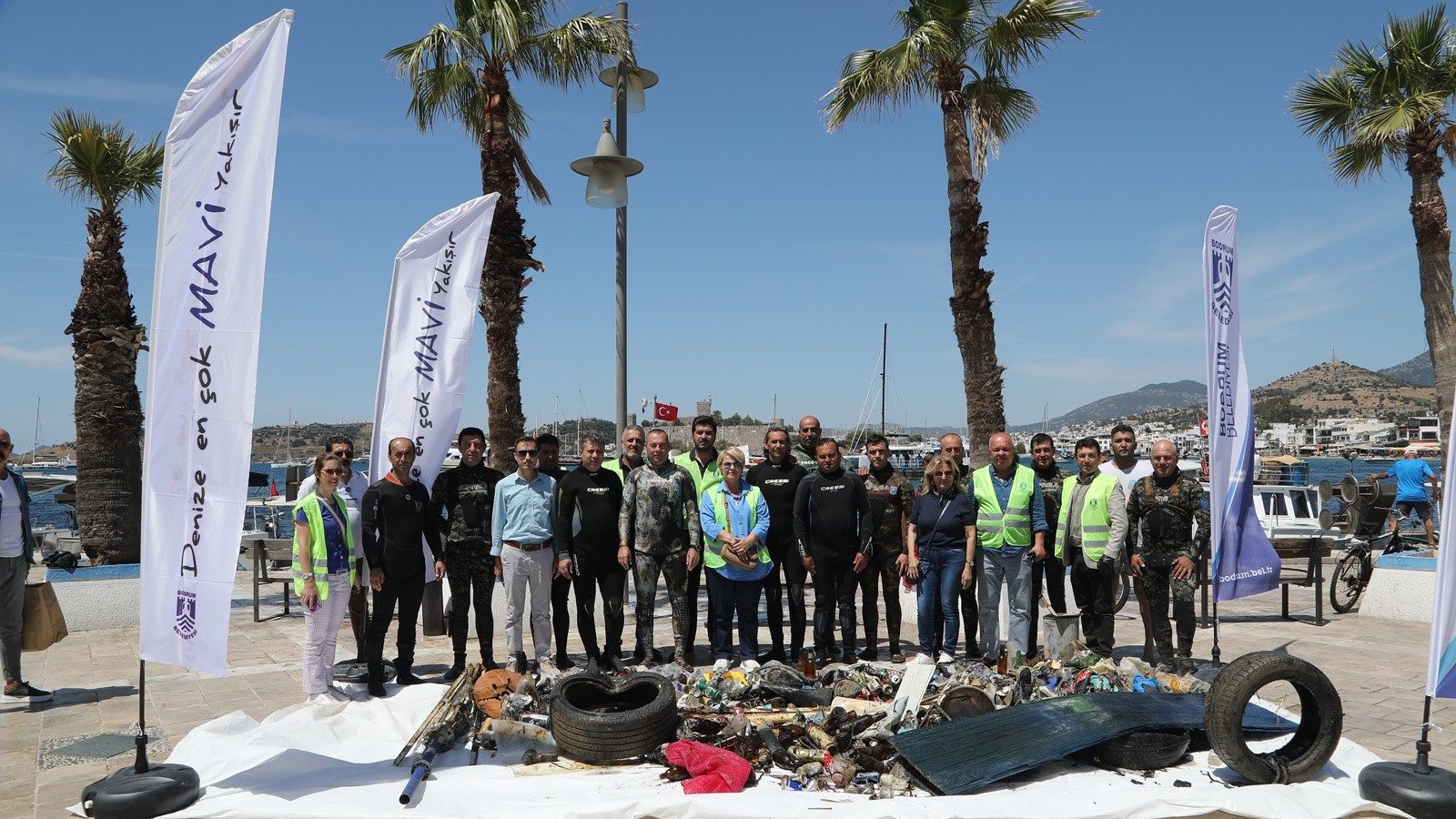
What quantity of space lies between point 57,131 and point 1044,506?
43.2 feet

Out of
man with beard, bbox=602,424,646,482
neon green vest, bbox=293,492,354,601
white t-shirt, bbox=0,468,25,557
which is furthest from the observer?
man with beard, bbox=602,424,646,482

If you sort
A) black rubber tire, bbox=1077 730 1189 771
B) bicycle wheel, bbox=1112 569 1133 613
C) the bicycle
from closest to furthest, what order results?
black rubber tire, bbox=1077 730 1189 771 → bicycle wheel, bbox=1112 569 1133 613 → the bicycle

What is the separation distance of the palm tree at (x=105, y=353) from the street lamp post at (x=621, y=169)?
7077 millimetres

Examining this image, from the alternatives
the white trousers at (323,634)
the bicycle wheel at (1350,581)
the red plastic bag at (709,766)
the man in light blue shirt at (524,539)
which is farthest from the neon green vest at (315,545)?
the bicycle wheel at (1350,581)

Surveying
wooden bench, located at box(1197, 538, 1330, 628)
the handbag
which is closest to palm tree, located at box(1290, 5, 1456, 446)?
wooden bench, located at box(1197, 538, 1330, 628)

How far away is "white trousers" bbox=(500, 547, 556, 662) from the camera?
24.6ft

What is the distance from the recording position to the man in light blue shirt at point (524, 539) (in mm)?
7469

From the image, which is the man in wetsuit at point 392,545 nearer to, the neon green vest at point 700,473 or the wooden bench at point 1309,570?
the neon green vest at point 700,473

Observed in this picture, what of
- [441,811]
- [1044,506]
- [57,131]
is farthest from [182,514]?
[57,131]

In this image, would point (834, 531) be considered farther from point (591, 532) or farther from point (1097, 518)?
point (1097, 518)

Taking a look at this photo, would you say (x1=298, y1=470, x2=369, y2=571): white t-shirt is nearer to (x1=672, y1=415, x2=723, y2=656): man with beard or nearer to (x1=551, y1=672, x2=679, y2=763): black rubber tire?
(x1=551, y1=672, x2=679, y2=763): black rubber tire

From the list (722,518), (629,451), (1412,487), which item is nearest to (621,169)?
(629,451)

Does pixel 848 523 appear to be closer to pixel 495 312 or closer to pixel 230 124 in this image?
pixel 230 124

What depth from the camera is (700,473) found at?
8406mm
